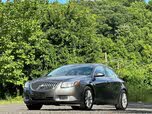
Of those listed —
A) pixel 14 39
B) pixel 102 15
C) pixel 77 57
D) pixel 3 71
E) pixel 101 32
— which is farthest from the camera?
pixel 102 15

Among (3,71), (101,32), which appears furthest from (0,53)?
(101,32)

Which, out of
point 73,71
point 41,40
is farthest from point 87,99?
point 41,40

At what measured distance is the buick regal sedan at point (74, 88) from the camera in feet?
44.8

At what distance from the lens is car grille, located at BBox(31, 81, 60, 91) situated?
44.8 feet

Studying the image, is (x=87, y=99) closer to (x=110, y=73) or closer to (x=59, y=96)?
(x=59, y=96)

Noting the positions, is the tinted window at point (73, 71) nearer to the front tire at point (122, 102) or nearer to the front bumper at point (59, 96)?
the front bumper at point (59, 96)

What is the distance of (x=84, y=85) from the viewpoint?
553 inches

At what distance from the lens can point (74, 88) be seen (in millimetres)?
13719

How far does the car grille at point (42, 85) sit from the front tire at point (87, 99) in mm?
958

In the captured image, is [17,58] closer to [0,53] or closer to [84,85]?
[0,53]

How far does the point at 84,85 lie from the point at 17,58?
26.0 metres

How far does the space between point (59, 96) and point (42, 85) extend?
59 centimetres

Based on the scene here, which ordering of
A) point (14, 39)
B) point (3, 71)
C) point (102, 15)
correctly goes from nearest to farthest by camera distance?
point (3, 71)
point (14, 39)
point (102, 15)

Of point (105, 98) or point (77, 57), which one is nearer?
point (105, 98)
